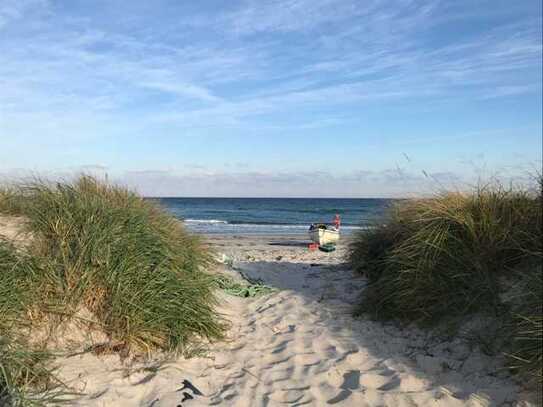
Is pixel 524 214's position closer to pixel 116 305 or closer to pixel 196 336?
pixel 196 336

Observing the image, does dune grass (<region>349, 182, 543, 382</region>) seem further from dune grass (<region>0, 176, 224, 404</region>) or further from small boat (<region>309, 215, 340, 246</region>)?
small boat (<region>309, 215, 340, 246</region>)

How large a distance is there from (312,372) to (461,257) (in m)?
2.02

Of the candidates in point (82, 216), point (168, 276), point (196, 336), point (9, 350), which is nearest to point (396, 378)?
point (196, 336)

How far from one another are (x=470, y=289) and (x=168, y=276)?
3.08 meters

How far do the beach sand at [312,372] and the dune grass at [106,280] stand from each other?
31cm

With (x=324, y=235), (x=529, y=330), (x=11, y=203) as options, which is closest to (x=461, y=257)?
(x=529, y=330)

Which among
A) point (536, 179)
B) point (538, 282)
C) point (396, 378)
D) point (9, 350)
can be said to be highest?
point (536, 179)

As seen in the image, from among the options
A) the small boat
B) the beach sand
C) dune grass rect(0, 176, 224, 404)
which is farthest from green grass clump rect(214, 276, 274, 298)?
the small boat

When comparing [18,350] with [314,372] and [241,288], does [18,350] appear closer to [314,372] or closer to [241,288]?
[314,372]

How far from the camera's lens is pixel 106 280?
517 cm

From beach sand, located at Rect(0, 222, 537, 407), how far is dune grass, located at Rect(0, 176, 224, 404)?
0.31 meters

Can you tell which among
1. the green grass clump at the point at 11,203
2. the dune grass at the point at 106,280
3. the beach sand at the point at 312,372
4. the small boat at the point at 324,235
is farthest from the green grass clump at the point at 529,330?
the small boat at the point at 324,235

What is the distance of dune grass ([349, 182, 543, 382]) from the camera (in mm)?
5215

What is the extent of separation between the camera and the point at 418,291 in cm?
563
